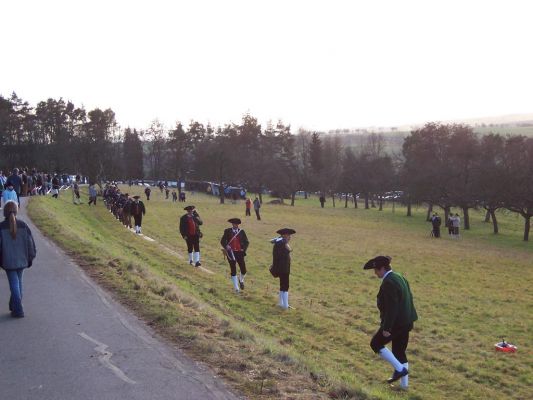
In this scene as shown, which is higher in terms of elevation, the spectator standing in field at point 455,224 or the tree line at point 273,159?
the tree line at point 273,159

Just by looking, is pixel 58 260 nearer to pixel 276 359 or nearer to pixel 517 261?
A: pixel 276 359

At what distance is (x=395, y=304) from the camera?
7863mm

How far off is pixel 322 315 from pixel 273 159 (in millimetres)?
64802

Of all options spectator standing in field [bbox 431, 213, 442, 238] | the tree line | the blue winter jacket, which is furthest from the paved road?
the tree line

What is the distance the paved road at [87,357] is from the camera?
19.9 feet

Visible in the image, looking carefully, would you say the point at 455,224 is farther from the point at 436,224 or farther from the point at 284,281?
the point at 284,281

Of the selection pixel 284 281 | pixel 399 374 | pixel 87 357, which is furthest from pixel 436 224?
pixel 87 357

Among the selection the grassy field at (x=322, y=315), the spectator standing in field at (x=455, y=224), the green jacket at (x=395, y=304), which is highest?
the green jacket at (x=395, y=304)

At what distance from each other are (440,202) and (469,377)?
4656 centimetres

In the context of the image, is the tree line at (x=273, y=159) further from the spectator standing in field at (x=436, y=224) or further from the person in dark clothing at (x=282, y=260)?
the person in dark clothing at (x=282, y=260)

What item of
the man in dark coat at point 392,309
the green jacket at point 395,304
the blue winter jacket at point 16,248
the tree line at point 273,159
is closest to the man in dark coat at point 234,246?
the blue winter jacket at point 16,248

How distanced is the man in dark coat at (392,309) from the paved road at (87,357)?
2629 mm

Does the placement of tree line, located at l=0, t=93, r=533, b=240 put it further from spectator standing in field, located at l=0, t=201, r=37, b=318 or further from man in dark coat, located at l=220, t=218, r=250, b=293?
spectator standing in field, located at l=0, t=201, r=37, b=318

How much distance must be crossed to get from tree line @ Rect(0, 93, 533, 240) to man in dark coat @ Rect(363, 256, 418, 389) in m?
38.3
